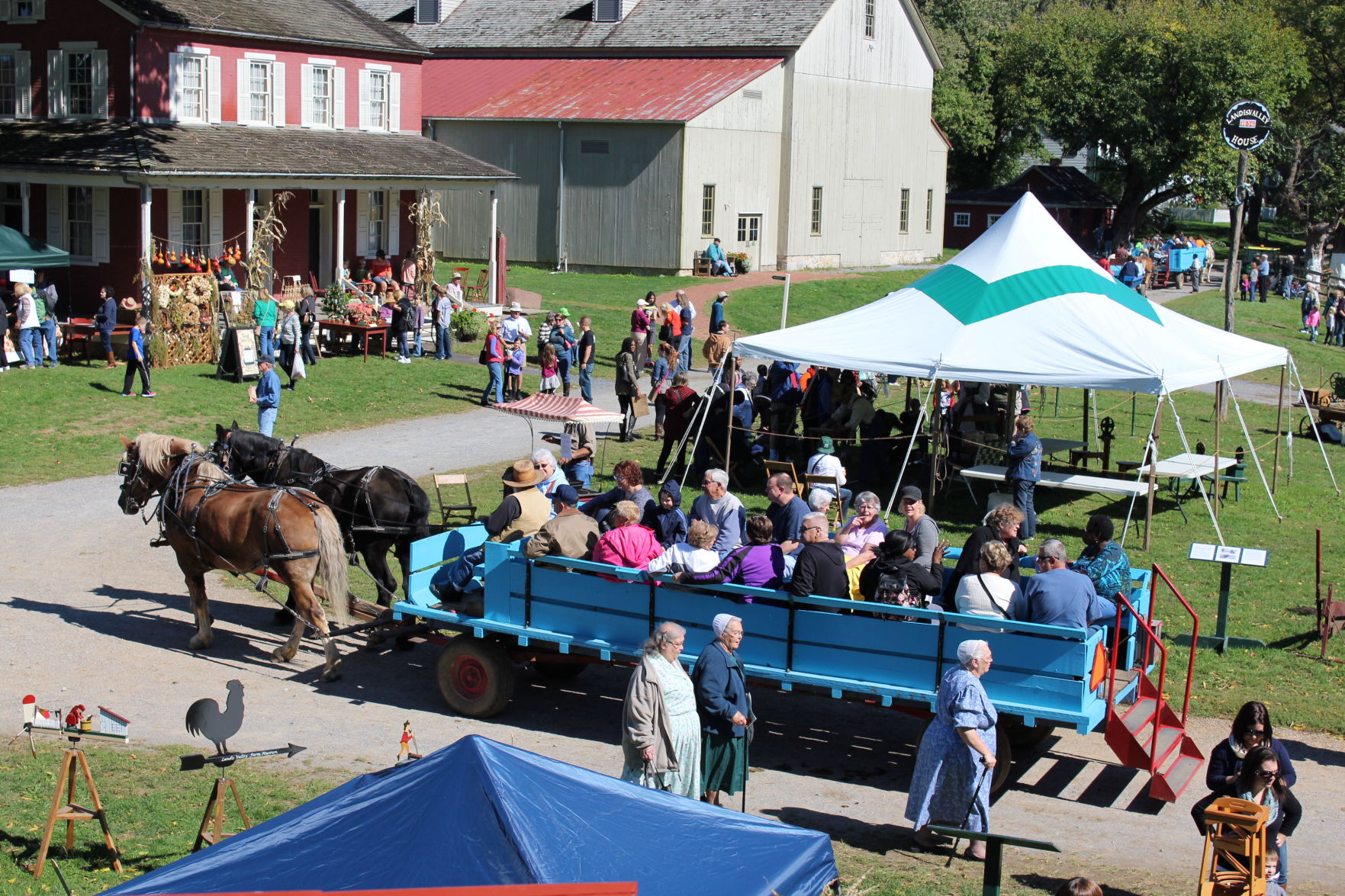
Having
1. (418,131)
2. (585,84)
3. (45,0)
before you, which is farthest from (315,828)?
(585,84)

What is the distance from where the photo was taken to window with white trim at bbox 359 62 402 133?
112 ft

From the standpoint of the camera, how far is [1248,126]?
27906 millimetres

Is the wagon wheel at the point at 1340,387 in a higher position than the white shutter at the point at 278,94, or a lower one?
lower

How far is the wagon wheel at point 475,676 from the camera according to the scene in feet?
36.1

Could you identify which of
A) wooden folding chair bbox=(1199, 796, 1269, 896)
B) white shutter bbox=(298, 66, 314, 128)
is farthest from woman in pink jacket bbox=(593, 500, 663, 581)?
white shutter bbox=(298, 66, 314, 128)

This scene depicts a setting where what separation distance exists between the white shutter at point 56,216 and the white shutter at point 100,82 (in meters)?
1.76

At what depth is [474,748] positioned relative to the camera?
6.45 metres

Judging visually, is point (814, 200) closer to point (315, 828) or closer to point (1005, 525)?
point (1005, 525)

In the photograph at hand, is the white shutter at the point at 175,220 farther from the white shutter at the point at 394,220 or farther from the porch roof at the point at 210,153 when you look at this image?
the white shutter at the point at 394,220

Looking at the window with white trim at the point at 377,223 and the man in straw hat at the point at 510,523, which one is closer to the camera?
the man in straw hat at the point at 510,523

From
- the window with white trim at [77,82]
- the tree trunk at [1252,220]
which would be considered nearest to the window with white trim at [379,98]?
the window with white trim at [77,82]

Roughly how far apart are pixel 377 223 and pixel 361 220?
787mm

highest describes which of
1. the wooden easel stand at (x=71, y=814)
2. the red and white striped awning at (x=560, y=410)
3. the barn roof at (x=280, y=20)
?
the barn roof at (x=280, y=20)

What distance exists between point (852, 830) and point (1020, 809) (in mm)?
1259
